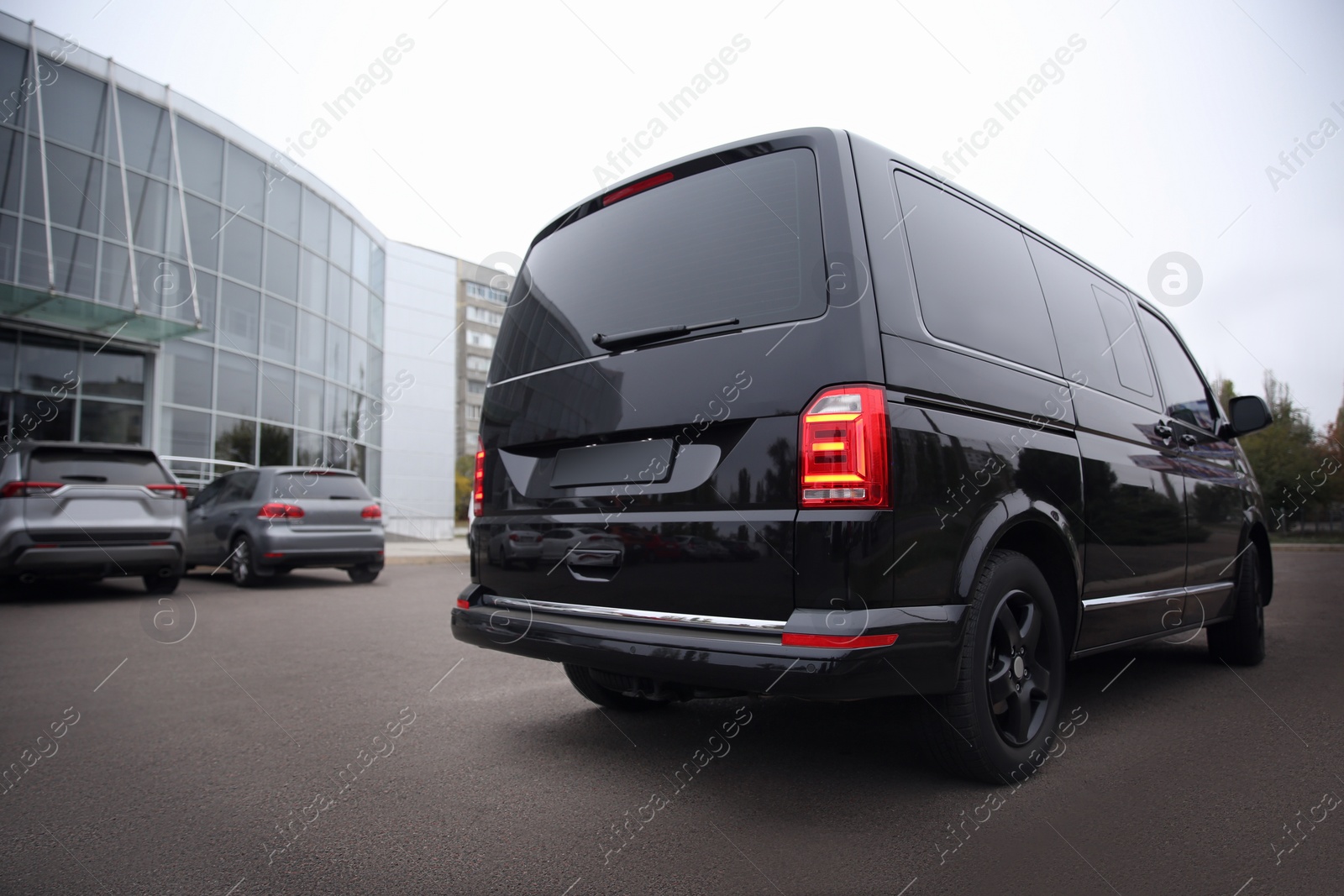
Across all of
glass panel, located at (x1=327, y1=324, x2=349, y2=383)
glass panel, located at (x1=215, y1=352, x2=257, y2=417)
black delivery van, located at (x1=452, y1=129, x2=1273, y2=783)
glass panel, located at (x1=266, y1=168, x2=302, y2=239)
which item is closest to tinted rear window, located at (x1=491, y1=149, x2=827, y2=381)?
black delivery van, located at (x1=452, y1=129, x2=1273, y2=783)

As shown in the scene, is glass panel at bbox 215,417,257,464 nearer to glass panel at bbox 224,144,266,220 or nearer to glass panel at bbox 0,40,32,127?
glass panel at bbox 224,144,266,220

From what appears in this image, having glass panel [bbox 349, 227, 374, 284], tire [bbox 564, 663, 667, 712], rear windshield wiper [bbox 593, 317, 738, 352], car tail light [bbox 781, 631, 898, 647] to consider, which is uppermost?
glass panel [bbox 349, 227, 374, 284]

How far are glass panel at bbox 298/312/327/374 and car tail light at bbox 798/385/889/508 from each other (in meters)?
23.6

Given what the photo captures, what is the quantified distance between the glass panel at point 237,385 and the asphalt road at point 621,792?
17.6m

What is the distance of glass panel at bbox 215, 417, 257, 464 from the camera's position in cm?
2088

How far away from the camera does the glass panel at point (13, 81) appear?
17.0 metres

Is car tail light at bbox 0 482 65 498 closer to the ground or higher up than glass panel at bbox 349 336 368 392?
closer to the ground

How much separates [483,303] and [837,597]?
217ft

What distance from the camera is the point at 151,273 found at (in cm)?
1919

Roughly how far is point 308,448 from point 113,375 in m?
5.51

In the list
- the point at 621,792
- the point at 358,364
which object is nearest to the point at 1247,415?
the point at 621,792

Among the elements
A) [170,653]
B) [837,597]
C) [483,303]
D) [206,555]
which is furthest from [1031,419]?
[483,303]

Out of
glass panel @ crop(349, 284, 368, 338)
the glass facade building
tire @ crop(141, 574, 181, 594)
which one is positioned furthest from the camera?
glass panel @ crop(349, 284, 368, 338)

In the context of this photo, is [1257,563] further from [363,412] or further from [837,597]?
[363,412]
